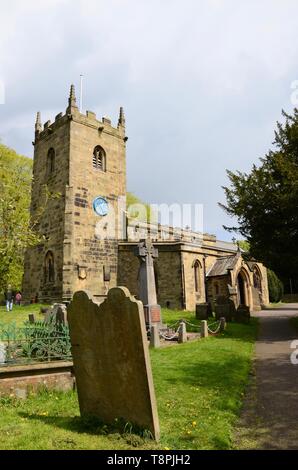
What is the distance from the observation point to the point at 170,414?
5.60m

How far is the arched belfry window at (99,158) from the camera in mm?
24500

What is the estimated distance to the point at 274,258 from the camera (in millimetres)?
15906

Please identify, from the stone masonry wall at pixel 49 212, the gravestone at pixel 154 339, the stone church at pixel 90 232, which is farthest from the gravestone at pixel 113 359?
the stone masonry wall at pixel 49 212

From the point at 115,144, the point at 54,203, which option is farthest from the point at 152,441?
the point at 115,144

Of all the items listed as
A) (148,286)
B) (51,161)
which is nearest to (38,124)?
(51,161)

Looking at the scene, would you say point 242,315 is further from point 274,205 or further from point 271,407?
point 271,407

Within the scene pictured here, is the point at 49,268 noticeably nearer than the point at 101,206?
Yes

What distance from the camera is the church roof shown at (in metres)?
27.4

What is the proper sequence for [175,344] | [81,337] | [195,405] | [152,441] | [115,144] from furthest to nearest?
[115,144] → [175,344] → [195,405] → [81,337] → [152,441]

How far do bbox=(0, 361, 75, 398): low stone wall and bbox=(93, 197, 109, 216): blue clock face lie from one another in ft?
55.5

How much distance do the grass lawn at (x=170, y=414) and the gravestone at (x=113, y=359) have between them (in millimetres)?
263

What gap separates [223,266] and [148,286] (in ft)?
48.2
